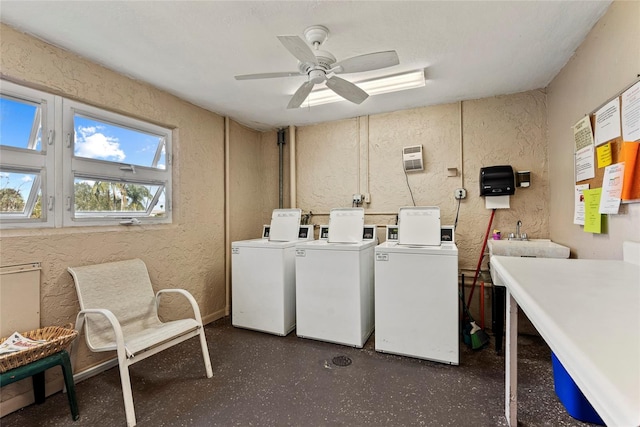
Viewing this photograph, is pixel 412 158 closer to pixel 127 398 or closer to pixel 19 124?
pixel 127 398

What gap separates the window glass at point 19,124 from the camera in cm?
191

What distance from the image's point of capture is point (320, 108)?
331 cm

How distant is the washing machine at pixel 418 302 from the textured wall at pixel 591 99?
928 mm

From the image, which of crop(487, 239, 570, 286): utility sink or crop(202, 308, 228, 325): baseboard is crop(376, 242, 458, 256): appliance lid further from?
crop(202, 308, 228, 325): baseboard

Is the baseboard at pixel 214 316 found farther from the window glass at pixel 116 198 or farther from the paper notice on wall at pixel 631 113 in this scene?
the paper notice on wall at pixel 631 113

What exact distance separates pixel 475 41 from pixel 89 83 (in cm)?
295

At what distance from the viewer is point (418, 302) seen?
242 centimetres

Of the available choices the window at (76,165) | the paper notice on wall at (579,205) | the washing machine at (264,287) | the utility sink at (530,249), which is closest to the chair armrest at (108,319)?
the window at (76,165)

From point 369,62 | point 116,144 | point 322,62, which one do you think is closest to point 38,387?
point 116,144

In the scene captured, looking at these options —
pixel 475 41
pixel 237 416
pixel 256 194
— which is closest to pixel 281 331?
pixel 237 416

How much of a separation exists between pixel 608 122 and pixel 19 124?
385cm

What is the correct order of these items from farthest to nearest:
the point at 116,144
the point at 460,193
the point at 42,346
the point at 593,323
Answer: the point at 460,193 < the point at 116,144 < the point at 42,346 < the point at 593,323

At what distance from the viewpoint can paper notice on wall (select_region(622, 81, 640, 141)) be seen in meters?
1.49

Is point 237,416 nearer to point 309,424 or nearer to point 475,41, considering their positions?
point 309,424
